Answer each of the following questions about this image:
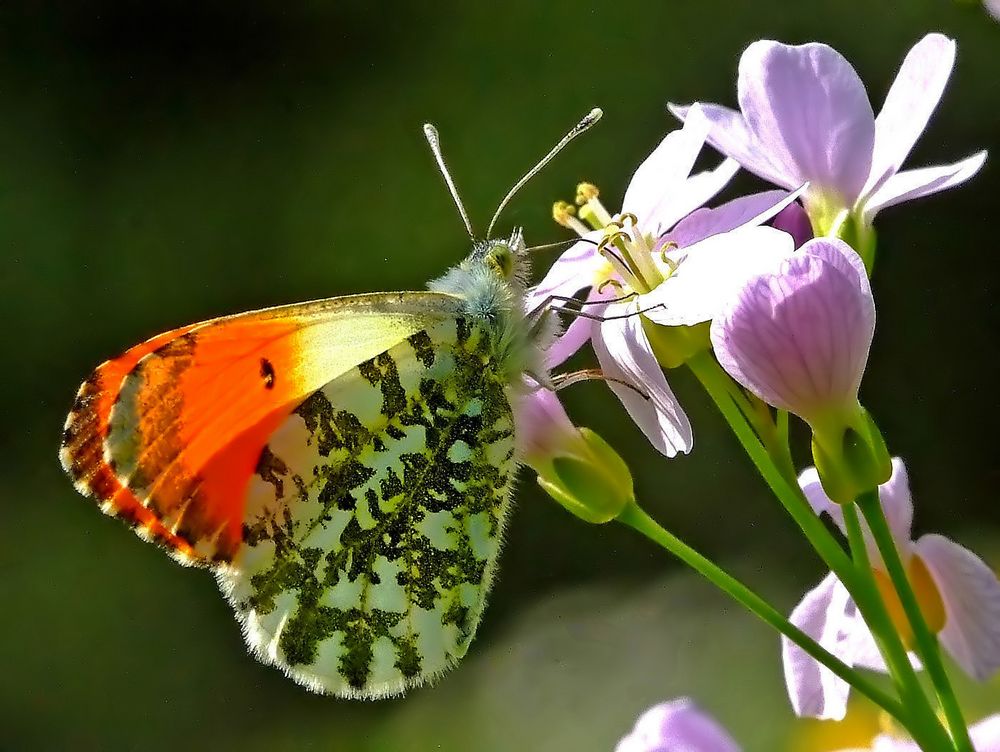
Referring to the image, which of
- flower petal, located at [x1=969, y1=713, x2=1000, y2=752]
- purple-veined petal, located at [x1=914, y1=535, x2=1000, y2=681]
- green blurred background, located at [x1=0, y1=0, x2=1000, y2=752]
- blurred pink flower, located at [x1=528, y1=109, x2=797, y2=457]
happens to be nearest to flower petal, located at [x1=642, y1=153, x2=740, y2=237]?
blurred pink flower, located at [x1=528, y1=109, x2=797, y2=457]

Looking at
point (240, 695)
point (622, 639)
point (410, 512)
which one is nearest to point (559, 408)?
point (410, 512)

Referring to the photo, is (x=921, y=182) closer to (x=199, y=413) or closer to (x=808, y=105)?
(x=808, y=105)

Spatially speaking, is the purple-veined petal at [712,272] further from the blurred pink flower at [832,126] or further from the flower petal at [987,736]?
the flower petal at [987,736]

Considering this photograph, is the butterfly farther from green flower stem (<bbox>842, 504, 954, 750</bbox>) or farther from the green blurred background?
the green blurred background

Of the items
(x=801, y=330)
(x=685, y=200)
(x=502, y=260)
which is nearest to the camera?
(x=801, y=330)

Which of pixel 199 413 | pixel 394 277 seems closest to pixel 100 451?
pixel 199 413

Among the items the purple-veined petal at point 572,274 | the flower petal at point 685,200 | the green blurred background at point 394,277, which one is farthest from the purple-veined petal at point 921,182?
the green blurred background at point 394,277
